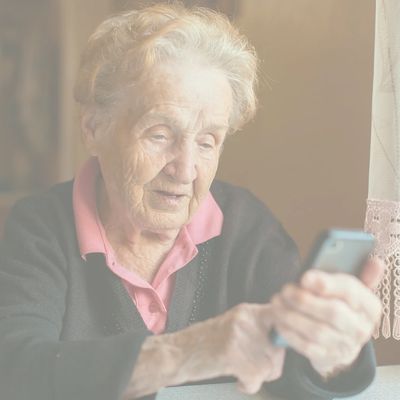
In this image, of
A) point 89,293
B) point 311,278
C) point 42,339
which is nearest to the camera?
point 311,278

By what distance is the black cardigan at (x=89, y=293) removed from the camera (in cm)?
73

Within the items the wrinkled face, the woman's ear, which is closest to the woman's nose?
the wrinkled face

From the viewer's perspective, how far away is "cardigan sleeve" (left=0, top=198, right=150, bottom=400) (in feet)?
2.30

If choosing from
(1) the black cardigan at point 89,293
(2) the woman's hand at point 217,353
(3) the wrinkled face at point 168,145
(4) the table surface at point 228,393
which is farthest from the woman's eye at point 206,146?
(4) the table surface at point 228,393

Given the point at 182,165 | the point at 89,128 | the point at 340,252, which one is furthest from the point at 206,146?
the point at 340,252

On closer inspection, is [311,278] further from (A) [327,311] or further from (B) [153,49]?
(B) [153,49]

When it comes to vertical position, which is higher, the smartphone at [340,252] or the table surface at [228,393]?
the smartphone at [340,252]

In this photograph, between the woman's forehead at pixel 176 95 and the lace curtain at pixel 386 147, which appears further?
the lace curtain at pixel 386 147

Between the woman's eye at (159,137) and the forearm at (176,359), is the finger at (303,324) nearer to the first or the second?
the forearm at (176,359)

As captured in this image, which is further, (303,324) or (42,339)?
(42,339)

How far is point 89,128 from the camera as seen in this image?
0.83 metres

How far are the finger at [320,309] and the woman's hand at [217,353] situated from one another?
0.03 meters

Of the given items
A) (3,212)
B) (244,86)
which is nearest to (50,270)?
(3,212)

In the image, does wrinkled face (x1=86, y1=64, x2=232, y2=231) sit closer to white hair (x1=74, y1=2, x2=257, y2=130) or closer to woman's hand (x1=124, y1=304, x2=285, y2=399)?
white hair (x1=74, y1=2, x2=257, y2=130)
